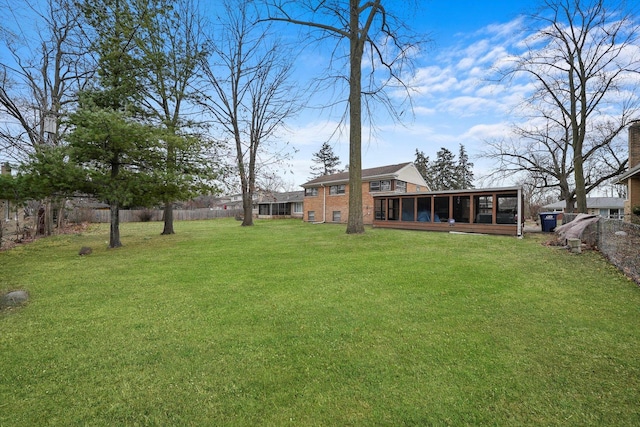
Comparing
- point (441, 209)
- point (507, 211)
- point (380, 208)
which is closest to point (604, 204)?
point (507, 211)

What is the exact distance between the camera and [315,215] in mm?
27047

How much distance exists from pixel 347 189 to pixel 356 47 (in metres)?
13.9

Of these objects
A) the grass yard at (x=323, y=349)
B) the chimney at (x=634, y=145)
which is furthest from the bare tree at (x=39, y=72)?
the chimney at (x=634, y=145)

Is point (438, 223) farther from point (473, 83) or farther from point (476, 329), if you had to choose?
point (476, 329)

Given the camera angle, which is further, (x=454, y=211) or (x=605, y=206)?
(x=605, y=206)

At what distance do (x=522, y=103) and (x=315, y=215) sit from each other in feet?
57.8

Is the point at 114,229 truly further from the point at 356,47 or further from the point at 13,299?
the point at 356,47

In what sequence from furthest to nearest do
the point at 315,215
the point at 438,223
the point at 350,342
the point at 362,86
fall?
1. the point at 315,215
2. the point at 438,223
3. the point at 362,86
4. the point at 350,342

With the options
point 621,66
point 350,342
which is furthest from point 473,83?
point 350,342

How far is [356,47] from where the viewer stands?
11.4 metres

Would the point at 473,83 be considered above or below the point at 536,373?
above

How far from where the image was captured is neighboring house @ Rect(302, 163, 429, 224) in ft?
74.3

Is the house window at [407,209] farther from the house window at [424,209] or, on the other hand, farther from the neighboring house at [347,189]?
the neighboring house at [347,189]

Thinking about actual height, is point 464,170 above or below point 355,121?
above
